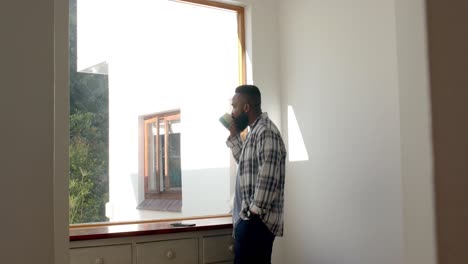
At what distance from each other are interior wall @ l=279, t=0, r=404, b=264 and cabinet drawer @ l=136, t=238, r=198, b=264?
2.84 feet

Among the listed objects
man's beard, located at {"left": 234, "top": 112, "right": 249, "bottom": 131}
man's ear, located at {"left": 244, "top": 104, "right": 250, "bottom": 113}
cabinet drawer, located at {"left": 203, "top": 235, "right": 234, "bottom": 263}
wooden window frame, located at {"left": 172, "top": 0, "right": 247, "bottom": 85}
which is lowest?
cabinet drawer, located at {"left": 203, "top": 235, "right": 234, "bottom": 263}

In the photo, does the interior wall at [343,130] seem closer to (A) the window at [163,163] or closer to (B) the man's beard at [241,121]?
(B) the man's beard at [241,121]

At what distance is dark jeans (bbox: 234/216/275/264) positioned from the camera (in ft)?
8.89

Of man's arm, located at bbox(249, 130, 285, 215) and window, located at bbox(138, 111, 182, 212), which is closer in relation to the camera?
man's arm, located at bbox(249, 130, 285, 215)

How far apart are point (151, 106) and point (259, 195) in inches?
48.8

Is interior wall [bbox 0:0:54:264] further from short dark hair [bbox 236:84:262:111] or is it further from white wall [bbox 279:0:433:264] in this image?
short dark hair [bbox 236:84:262:111]

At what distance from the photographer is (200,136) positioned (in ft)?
12.2

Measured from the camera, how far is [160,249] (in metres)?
2.97

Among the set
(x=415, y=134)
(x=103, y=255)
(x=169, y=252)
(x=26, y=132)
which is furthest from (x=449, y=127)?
(x=103, y=255)

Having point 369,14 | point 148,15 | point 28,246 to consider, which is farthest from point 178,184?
point 28,246

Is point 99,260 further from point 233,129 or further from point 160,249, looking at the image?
point 233,129

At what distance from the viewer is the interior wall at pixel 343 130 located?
2834 millimetres

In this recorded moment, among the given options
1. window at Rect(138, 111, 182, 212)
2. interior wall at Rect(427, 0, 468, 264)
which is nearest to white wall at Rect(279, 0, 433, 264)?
interior wall at Rect(427, 0, 468, 264)

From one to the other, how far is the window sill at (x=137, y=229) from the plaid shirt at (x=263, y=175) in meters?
0.34
